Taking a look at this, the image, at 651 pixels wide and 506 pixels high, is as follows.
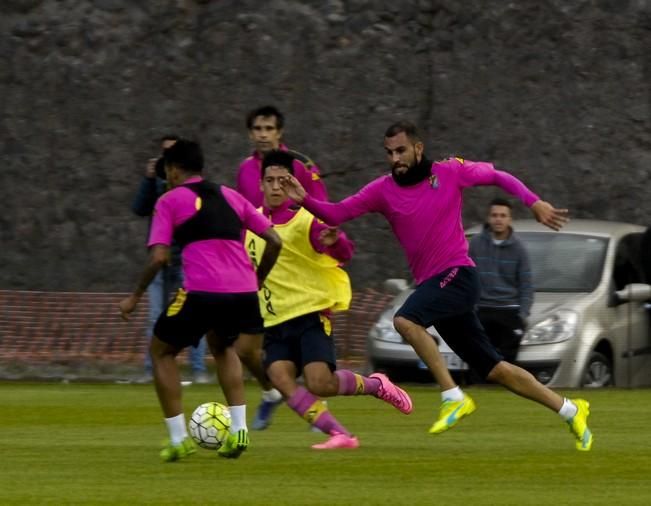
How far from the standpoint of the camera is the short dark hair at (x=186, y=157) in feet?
35.8

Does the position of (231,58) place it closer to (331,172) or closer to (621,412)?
(331,172)

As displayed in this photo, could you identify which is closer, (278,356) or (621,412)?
(278,356)

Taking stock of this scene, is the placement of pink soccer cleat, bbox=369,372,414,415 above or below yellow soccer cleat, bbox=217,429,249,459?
below

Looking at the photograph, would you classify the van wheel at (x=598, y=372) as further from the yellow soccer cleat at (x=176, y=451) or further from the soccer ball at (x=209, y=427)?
the yellow soccer cleat at (x=176, y=451)

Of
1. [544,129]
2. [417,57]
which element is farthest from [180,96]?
[544,129]

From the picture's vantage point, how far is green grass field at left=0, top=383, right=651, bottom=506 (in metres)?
9.35

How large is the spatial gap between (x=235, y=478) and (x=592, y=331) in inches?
274

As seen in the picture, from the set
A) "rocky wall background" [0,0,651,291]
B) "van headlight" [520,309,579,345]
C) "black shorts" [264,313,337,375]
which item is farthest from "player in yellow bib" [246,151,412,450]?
"rocky wall background" [0,0,651,291]

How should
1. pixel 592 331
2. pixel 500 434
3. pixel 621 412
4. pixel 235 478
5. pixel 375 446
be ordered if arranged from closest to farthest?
pixel 235 478, pixel 375 446, pixel 500 434, pixel 621 412, pixel 592 331

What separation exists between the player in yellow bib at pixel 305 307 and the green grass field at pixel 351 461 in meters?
0.33

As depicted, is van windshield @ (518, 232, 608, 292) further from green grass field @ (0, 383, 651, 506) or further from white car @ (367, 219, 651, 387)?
green grass field @ (0, 383, 651, 506)

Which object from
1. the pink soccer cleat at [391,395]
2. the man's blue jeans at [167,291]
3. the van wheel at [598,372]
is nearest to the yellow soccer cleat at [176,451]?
the pink soccer cleat at [391,395]

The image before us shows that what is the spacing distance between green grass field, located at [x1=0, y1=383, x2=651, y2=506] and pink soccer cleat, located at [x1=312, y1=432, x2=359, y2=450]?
114mm

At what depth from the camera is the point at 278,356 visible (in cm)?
1218
